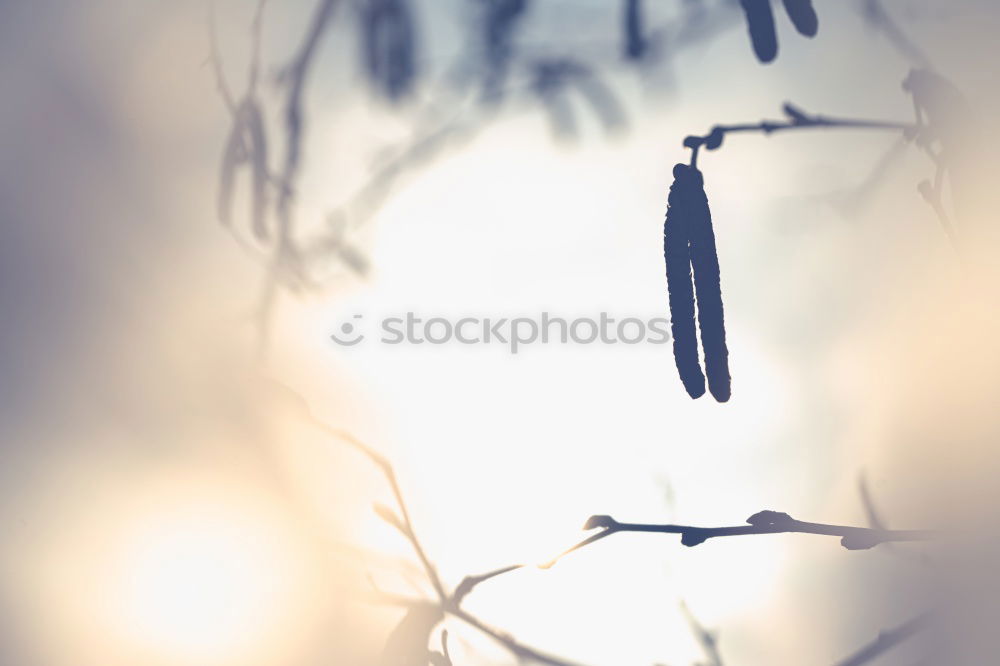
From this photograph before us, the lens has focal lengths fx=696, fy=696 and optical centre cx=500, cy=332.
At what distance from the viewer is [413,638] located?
0.51m

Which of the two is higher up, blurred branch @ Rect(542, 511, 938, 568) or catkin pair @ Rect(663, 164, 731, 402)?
catkin pair @ Rect(663, 164, 731, 402)

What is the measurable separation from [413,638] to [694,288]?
32 cm

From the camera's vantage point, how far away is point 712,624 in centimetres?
58

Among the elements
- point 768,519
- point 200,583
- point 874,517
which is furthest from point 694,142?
point 200,583

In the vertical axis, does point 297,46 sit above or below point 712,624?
above

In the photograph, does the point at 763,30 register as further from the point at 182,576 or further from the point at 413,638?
the point at 182,576

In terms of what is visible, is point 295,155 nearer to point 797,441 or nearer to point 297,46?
point 297,46

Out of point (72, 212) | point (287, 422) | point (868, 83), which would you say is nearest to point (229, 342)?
point (287, 422)

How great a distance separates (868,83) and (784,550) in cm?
41

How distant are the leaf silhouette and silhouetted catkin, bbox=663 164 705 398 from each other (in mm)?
267

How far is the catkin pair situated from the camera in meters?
0.40

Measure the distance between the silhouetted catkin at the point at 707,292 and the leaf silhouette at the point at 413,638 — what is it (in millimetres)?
277

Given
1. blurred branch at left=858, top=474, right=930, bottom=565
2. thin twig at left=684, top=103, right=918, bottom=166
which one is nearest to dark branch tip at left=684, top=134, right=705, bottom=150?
thin twig at left=684, top=103, right=918, bottom=166

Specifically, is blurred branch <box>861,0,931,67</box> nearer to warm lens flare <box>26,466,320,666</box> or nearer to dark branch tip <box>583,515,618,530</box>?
dark branch tip <box>583,515,618,530</box>
